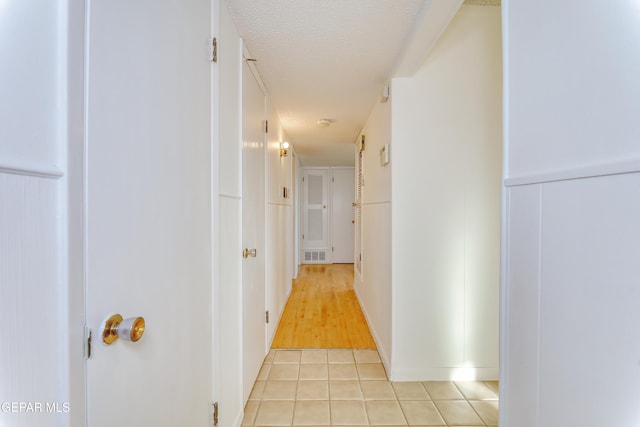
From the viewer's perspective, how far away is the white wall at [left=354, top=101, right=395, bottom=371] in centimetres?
228

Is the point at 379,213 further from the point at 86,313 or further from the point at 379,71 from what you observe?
the point at 86,313

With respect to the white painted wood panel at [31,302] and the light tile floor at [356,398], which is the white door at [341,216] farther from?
the white painted wood panel at [31,302]

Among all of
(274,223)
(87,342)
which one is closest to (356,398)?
(274,223)

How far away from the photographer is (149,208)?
0.83 metres

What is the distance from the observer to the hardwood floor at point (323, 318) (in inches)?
108

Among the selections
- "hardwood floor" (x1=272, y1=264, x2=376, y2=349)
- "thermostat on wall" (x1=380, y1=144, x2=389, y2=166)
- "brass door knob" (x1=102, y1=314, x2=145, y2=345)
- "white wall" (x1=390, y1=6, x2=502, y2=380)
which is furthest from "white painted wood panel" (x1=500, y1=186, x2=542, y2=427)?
"hardwood floor" (x1=272, y1=264, x2=376, y2=349)

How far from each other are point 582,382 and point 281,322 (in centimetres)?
287

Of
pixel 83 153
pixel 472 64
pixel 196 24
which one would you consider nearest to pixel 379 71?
pixel 472 64

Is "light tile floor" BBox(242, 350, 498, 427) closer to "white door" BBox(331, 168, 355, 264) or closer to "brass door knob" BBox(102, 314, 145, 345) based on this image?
"brass door knob" BBox(102, 314, 145, 345)

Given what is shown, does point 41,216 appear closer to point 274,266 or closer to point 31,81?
point 31,81

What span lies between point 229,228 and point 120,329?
2.89 ft

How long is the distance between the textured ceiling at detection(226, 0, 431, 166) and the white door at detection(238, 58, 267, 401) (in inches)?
8.9

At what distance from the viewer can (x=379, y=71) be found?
2156mm

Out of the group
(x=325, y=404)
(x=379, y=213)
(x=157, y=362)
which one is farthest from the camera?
(x=379, y=213)
